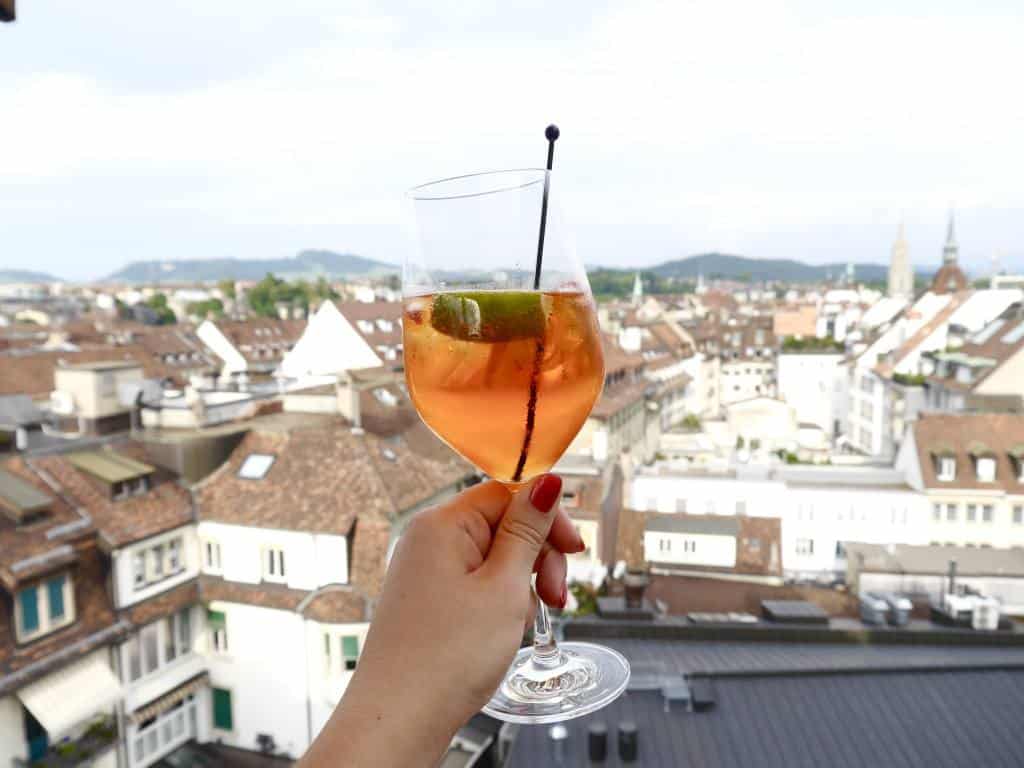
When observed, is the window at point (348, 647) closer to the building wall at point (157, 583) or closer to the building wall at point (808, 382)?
the building wall at point (157, 583)

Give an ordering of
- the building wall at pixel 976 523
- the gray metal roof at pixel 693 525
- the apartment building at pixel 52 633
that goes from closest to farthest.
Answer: the apartment building at pixel 52 633
the gray metal roof at pixel 693 525
the building wall at pixel 976 523

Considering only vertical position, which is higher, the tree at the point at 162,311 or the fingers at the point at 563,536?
the tree at the point at 162,311

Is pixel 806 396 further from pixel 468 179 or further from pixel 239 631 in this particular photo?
pixel 468 179

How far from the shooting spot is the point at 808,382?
41.0 m

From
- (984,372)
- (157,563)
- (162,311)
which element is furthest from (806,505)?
(162,311)

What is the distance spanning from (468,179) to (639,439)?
87.4 ft

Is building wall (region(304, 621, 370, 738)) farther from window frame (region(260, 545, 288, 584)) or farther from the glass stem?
the glass stem

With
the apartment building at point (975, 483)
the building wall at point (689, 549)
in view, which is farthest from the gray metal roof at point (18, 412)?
the apartment building at point (975, 483)

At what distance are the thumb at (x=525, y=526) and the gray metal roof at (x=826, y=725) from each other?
415 cm

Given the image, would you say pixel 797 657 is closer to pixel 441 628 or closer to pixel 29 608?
pixel 441 628

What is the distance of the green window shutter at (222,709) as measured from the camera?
10.7 meters

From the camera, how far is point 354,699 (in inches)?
42.0

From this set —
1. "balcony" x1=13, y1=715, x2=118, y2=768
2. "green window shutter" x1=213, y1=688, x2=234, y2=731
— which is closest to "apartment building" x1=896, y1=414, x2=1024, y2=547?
"green window shutter" x1=213, y1=688, x2=234, y2=731

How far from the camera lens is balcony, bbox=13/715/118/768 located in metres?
8.30
